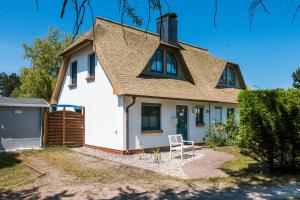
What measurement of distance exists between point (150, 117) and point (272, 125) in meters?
7.66

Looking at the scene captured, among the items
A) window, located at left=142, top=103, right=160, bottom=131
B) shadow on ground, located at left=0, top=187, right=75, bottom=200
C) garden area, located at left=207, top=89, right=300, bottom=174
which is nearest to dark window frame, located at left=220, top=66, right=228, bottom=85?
window, located at left=142, top=103, right=160, bottom=131

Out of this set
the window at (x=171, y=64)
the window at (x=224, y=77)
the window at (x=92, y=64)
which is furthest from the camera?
the window at (x=224, y=77)

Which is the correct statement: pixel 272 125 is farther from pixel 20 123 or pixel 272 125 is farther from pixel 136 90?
pixel 20 123

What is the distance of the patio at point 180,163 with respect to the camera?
10.2 metres

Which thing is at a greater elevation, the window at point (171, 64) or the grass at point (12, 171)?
the window at point (171, 64)

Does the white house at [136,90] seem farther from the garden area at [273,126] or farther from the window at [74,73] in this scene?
the garden area at [273,126]

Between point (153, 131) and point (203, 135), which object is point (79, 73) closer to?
point (153, 131)

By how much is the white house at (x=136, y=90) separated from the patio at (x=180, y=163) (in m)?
1.15

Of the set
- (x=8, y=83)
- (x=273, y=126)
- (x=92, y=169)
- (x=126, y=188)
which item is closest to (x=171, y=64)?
(x=92, y=169)

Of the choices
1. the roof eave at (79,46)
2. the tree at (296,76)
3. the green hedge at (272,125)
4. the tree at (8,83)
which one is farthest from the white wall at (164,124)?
the tree at (8,83)

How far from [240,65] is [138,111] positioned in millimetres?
13250

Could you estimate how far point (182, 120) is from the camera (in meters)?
18.1

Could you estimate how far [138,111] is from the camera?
15.4 meters

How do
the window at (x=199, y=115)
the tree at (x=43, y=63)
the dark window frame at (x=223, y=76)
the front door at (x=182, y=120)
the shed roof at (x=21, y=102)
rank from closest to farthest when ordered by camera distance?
the shed roof at (x=21, y=102) → the front door at (x=182, y=120) → the window at (x=199, y=115) → the dark window frame at (x=223, y=76) → the tree at (x=43, y=63)
